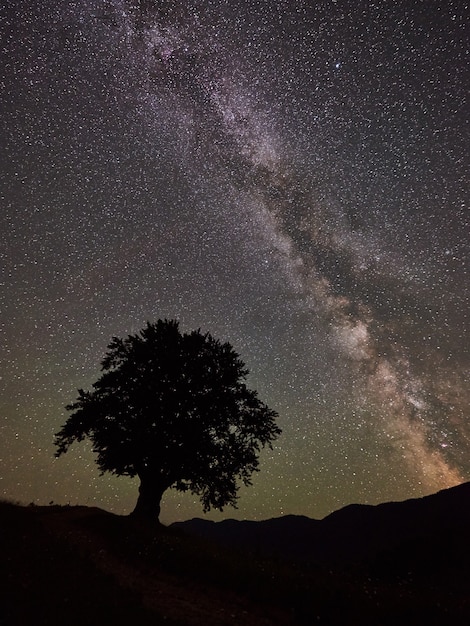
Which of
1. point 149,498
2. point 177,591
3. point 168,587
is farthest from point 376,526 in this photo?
point 177,591


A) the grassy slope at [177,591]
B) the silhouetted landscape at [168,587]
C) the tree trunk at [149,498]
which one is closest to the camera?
the grassy slope at [177,591]

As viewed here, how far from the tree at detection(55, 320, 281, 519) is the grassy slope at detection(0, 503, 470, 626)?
465 inches

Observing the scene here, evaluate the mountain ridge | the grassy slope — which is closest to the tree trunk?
the grassy slope

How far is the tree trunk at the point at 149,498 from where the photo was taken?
26109 millimetres

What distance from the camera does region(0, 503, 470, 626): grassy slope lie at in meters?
7.03

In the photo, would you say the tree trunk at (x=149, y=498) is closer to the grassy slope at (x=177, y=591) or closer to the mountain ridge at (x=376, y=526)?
the grassy slope at (x=177, y=591)

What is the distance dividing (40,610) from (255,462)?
21822 millimetres

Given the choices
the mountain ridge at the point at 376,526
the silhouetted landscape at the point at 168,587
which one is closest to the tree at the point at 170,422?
the silhouetted landscape at the point at 168,587

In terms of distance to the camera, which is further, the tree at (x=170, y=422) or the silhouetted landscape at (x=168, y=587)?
the tree at (x=170, y=422)

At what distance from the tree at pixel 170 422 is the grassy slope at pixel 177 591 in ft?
38.7

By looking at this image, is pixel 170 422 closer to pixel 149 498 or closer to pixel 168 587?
pixel 149 498

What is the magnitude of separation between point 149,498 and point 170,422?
4812 mm

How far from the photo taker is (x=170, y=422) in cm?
2670

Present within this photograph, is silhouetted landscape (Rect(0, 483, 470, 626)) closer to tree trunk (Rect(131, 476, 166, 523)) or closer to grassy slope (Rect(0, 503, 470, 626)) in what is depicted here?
grassy slope (Rect(0, 503, 470, 626))
